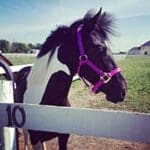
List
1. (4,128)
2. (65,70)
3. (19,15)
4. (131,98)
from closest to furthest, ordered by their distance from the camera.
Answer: (4,128), (65,70), (19,15), (131,98)

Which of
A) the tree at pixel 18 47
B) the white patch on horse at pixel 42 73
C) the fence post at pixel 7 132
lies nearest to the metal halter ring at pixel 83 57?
the white patch on horse at pixel 42 73

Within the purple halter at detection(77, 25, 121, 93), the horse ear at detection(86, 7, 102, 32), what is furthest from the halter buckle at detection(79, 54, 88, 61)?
the horse ear at detection(86, 7, 102, 32)

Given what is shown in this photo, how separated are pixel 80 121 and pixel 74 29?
141 centimetres

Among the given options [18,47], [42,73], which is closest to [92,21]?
[42,73]

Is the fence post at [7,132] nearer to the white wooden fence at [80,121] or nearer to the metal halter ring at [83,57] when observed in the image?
the white wooden fence at [80,121]

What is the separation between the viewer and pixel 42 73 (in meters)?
2.12

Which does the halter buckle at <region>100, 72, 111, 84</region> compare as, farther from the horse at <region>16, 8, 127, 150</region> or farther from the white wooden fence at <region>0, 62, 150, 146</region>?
the white wooden fence at <region>0, 62, 150, 146</region>

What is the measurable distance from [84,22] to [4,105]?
1.36 m

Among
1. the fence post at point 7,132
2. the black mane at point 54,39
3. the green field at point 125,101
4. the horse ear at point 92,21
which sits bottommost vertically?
the green field at point 125,101

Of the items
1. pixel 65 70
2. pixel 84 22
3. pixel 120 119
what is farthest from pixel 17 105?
pixel 84 22

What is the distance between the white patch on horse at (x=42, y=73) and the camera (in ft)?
6.93

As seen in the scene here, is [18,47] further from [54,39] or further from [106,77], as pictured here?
[106,77]

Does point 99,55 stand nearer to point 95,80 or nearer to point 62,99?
point 95,80

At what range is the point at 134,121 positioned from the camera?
2.96 feet
